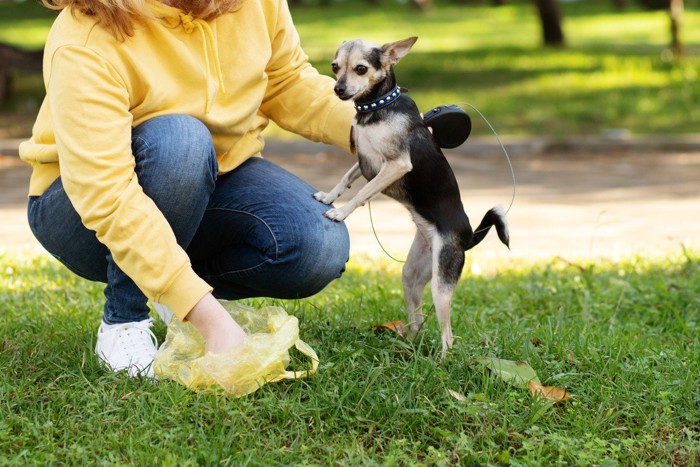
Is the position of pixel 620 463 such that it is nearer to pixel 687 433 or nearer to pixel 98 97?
pixel 687 433

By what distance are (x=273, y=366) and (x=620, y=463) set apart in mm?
1005

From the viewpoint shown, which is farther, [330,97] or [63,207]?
[330,97]

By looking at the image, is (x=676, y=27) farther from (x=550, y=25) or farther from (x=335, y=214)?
(x=335, y=214)

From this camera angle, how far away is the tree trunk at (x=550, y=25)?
1805cm

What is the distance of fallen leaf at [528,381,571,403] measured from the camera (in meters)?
2.84

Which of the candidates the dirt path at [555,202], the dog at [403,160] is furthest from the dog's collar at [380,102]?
the dirt path at [555,202]

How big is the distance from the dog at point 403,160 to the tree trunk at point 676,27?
12.0 meters

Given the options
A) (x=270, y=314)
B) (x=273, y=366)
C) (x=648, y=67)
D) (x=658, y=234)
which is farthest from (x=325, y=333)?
(x=648, y=67)

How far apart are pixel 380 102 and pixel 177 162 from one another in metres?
0.65

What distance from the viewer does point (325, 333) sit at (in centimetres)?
332

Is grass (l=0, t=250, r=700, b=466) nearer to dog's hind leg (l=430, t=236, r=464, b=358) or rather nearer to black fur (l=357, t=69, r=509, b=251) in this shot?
dog's hind leg (l=430, t=236, r=464, b=358)

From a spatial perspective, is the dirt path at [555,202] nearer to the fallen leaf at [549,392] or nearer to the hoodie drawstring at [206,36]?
the fallen leaf at [549,392]

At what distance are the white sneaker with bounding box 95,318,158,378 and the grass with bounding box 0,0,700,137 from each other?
7.80 meters

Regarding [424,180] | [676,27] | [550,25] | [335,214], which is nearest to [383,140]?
[424,180]
